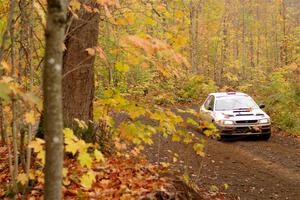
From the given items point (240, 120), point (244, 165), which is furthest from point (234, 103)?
point (244, 165)

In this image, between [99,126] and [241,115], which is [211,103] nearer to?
[241,115]

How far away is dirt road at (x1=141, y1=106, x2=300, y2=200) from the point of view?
787 centimetres

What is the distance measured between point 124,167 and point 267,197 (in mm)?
2756

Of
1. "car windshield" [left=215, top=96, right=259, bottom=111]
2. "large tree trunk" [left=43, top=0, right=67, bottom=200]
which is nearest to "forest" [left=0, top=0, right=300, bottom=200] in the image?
"large tree trunk" [left=43, top=0, right=67, bottom=200]

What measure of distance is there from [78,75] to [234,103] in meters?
7.92

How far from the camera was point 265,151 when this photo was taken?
37.9 ft

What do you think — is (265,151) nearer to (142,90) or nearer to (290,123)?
(290,123)

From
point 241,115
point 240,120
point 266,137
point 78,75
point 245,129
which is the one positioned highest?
point 78,75

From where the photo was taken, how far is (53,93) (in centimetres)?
249

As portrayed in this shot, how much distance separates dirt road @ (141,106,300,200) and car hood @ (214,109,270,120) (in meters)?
0.79

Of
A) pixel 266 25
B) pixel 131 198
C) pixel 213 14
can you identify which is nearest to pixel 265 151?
pixel 131 198

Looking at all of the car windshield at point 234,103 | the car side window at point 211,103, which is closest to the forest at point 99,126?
the car side window at point 211,103

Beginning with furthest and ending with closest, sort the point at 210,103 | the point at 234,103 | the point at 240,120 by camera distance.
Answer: the point at 210,103 < the point at 234,103 < the point at 240,120

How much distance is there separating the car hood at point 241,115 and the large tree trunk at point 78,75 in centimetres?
656
